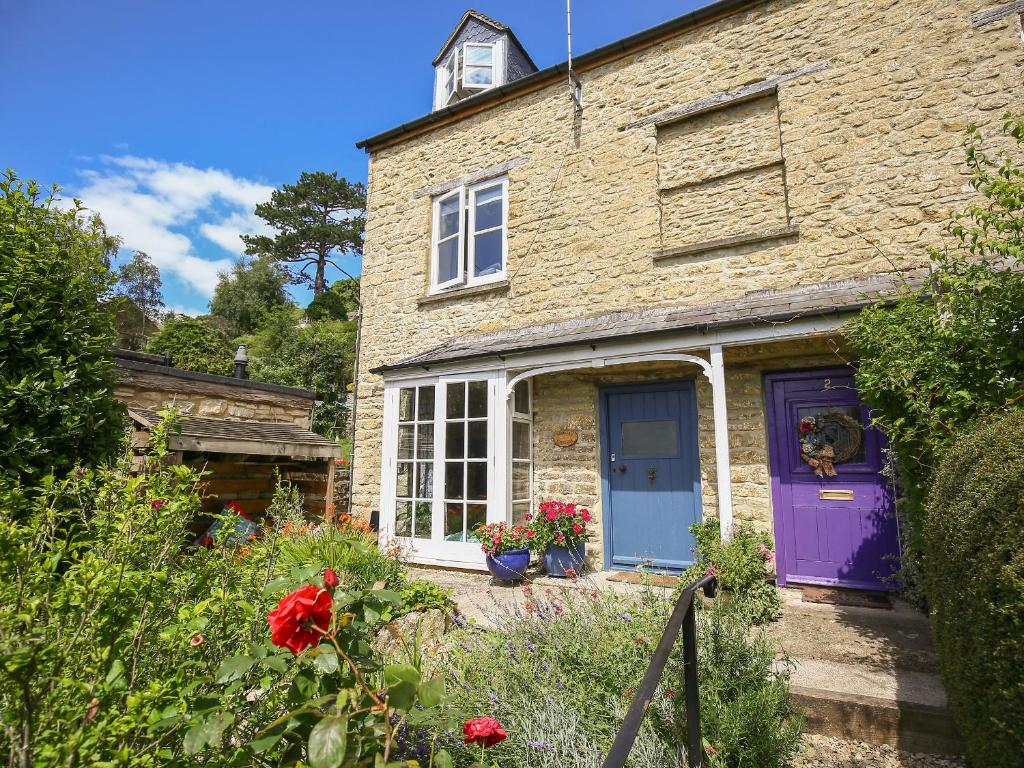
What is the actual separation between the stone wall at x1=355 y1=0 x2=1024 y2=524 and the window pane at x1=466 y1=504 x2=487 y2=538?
97 centimetres

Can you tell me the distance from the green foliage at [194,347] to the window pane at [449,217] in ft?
43.9

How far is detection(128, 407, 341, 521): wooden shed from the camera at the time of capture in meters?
6.16

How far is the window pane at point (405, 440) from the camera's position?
720 cm

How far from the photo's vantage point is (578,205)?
23.2ft

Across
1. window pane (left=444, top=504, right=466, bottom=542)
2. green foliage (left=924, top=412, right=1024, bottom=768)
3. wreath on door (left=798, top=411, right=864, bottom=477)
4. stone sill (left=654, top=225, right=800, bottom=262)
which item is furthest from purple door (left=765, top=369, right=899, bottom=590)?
window pane (left=444, top=504, right=466, bottom=542)

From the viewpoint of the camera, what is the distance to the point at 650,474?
616 centimetres

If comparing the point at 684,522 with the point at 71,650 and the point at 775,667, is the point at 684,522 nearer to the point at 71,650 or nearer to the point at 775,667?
the point at 775,667

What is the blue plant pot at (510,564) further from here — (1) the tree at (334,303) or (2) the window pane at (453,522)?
(1) the tree at (334,303)

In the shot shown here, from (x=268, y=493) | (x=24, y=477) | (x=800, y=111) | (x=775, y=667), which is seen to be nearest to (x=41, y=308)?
(x=24, y=477)

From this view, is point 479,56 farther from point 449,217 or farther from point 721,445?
point 721,445

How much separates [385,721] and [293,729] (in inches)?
10.1

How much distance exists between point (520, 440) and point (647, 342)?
7.14ft

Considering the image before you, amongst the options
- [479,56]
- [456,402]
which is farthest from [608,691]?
[479,56]

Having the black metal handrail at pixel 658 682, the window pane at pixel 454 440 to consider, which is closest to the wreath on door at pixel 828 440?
the black metal handrail at pixel 658 682
